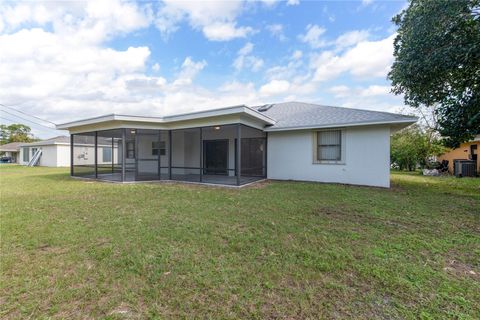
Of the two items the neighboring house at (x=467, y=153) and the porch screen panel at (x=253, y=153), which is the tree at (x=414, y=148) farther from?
the porch screen panel at (x=253, y=153)

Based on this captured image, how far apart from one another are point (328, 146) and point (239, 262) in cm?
854

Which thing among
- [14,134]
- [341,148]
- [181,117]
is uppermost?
[14,134]

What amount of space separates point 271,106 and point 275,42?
13.0ft

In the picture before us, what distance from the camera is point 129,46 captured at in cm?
1361

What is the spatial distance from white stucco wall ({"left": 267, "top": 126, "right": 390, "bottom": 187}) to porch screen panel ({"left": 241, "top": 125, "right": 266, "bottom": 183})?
0.52 m

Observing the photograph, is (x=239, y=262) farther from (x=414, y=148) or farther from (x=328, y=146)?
(x=414, y=148)

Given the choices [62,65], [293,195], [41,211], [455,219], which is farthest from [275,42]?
[62,65]

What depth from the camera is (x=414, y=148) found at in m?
18.4

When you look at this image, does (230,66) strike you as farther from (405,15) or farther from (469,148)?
(469,148)

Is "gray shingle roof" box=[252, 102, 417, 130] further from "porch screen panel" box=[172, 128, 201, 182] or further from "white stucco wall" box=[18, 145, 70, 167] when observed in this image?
"white stucco wall" box=[18, 145, 70, 167]

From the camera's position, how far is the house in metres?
9.02

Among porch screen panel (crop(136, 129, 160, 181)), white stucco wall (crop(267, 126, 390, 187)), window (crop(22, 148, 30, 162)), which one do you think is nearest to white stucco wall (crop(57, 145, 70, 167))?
window (crop(22, 148, 30, 162))

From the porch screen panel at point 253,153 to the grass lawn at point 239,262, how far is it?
21.5 ft

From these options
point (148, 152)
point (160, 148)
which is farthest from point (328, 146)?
point (148, 152)
